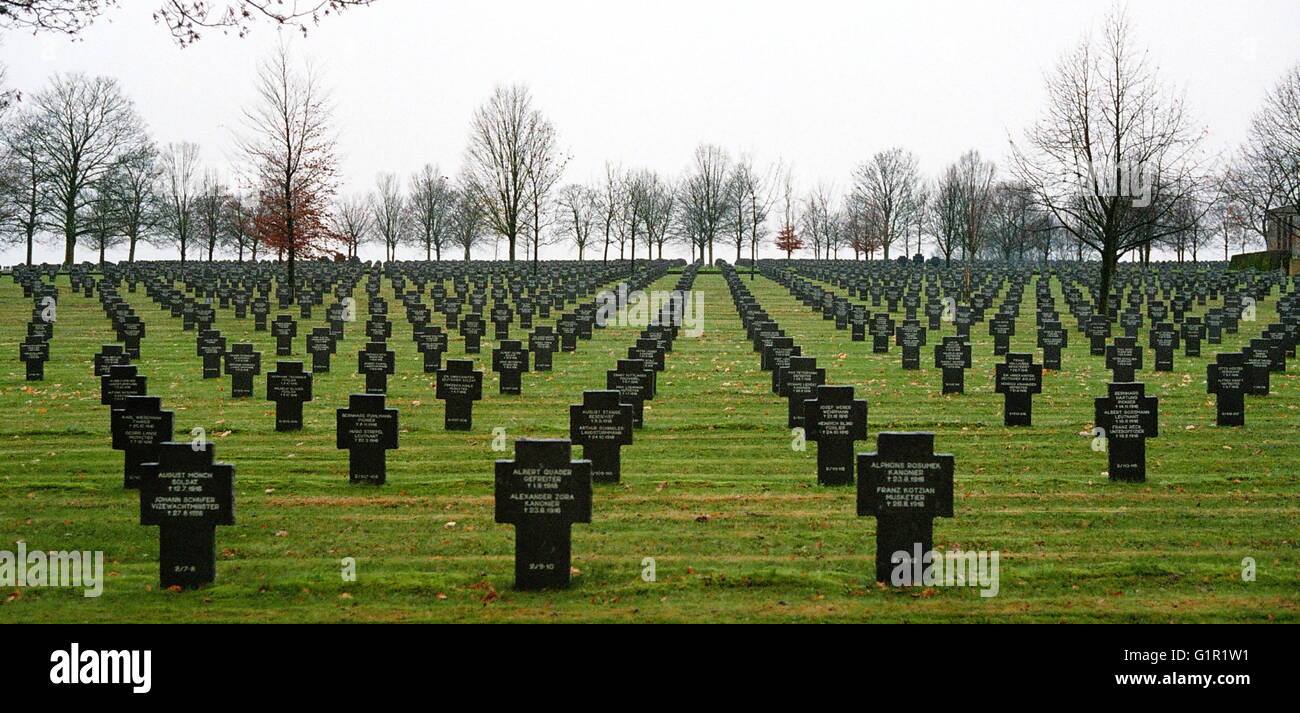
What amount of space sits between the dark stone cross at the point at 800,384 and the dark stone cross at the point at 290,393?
6671 mm

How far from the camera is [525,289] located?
143 feet

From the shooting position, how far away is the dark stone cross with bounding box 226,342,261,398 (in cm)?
1739

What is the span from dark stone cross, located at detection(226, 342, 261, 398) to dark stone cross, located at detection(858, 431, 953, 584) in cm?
1286

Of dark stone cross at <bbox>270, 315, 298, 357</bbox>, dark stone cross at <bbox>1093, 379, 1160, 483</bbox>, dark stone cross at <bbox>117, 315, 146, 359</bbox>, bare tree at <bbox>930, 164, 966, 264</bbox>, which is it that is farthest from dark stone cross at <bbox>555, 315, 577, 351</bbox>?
bare tree at <bbox>930, 164, 966, 264</bbox>

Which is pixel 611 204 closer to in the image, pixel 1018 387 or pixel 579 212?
pixel 579 212

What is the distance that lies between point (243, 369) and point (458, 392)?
534 centimetres

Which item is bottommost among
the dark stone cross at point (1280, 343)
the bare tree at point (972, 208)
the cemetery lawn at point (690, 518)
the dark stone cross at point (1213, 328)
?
the cemetery lawn at point (690, 518)

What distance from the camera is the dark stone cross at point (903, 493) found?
24.6ft

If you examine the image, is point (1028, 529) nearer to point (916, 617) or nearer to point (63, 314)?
point (916, 617)

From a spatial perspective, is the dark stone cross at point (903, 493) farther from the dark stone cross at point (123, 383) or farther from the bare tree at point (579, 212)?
the bare tree at point (579, 212)

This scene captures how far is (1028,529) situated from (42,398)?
15748mm

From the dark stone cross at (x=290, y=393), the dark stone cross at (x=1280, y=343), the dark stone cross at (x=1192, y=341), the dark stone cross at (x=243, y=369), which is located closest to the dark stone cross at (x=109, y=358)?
the dark stone cross at (x=243, y=369)
